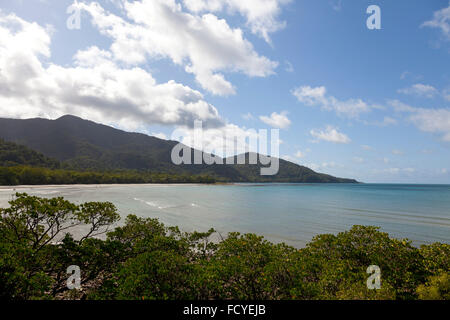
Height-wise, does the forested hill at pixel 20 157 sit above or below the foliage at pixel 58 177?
above

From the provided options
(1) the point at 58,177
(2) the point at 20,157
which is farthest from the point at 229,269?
(2) the point at 20,157

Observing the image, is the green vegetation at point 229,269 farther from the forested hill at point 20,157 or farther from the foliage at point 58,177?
the forested hill at point 20,157

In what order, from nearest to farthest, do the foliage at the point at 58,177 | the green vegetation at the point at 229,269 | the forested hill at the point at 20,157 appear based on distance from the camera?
the green vegetation at the point at 229,269
the foliage at the point at 58,177
the forested hill at the point at 20,157

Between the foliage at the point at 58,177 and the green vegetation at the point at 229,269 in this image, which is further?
the foliage at the point at 58,177

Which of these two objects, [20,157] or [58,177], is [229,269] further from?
[20,157]

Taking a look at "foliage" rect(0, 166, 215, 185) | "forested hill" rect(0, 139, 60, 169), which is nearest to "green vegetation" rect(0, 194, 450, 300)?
"foliage" rect(0, 166, 215, 185)

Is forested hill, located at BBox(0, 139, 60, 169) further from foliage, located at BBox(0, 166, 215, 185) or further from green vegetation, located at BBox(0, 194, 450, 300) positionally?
green vegetation, located at BBox(0, 194, 450, 300)

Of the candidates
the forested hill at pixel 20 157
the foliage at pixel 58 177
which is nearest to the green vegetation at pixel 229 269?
the foliage at pixel 58 177

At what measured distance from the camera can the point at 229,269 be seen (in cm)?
718

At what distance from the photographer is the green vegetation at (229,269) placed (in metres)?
6.26

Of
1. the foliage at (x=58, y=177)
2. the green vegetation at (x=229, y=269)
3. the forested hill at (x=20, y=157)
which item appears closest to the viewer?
the green vegetation at (x=229, y=269)

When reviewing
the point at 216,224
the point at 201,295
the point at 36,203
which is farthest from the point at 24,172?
the point at 201,295
